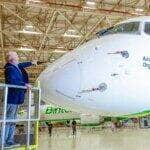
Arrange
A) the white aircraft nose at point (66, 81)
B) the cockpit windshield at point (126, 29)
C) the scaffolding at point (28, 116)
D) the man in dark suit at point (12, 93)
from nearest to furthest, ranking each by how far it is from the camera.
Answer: the scaffolding at point (28, 116) → the white aircraft nose at point (66, 81) → the man in dark suit at point (12, 93) → the cockpit windshield at point (126, 29)

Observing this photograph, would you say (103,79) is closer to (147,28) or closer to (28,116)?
(28,116)

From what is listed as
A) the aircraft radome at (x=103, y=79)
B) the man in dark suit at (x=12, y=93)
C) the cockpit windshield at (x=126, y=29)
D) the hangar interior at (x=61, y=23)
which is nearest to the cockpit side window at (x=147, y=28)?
the cockpit windshield at (x=126, y=29)

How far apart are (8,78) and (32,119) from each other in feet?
3.40

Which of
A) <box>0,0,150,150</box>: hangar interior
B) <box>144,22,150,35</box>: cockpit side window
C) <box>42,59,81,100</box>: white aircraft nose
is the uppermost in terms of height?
<box>0,0,150,150</box>: hangar interior

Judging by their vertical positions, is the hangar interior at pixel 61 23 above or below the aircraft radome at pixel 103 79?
above

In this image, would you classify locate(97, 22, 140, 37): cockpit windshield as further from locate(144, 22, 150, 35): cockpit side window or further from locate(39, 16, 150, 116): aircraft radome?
locate(39, 16, 150, 116): aircraft radome

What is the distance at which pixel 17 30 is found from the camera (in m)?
33.0

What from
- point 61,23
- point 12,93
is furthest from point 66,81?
point 61,23

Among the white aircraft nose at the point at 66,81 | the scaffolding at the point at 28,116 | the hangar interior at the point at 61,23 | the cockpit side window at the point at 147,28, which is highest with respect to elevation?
the hangar interior at the point at 61,23

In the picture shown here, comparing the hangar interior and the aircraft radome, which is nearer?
the aircraft radome

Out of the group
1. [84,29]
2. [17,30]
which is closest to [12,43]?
[17,30]

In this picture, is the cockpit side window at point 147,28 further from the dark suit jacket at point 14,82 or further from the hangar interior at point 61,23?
the hangar interior at point 61,23

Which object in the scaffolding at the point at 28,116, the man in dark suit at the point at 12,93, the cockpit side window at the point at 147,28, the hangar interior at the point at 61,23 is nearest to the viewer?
the scaffolding at the point at 28,116

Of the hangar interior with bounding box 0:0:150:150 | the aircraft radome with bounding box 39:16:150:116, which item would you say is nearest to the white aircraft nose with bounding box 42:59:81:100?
the aircraft radome with bounding box 39:16:150:116
